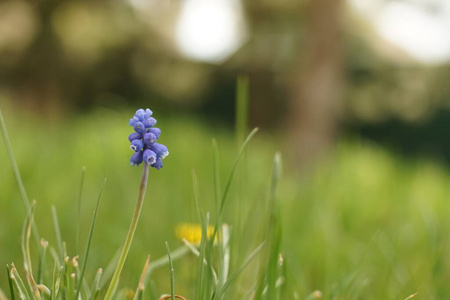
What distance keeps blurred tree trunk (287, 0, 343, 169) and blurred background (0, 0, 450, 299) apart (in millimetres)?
11

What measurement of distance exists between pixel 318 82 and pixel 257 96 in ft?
23.3

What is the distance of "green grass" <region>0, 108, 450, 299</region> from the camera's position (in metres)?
1.02

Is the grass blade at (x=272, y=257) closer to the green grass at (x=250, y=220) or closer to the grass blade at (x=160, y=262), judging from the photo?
the green grass at (x=250, y=220)

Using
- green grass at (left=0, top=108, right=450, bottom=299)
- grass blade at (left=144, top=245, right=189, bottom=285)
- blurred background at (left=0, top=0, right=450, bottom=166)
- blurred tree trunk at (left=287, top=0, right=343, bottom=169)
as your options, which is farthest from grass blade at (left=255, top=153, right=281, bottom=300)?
blurred background at (left=0, top=0, right=450, bottom=166)

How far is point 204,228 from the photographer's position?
636 millimetres

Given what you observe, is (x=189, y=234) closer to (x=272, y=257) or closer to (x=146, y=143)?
(x=272, y=257)

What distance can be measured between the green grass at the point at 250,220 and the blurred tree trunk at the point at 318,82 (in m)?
1.05

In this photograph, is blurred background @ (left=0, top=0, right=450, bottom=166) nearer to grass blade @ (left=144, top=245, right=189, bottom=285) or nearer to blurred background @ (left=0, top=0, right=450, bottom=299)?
blurred background @ (left=0, top=0, right=450, bottom=299)

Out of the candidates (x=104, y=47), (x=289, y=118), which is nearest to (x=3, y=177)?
(x=289, y=118)

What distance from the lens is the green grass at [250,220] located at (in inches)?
40.2

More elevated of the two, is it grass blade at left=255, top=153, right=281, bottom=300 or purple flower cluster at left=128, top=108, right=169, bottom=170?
purple flower cluster at left=128, top=108, right=169, bottom=170

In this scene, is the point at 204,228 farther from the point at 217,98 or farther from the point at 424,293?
the point at 217,98

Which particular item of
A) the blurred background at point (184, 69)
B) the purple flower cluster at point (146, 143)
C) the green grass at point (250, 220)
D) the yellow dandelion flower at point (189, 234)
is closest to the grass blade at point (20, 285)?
the green grass at point (250, 220)

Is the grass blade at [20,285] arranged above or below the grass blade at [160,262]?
above
